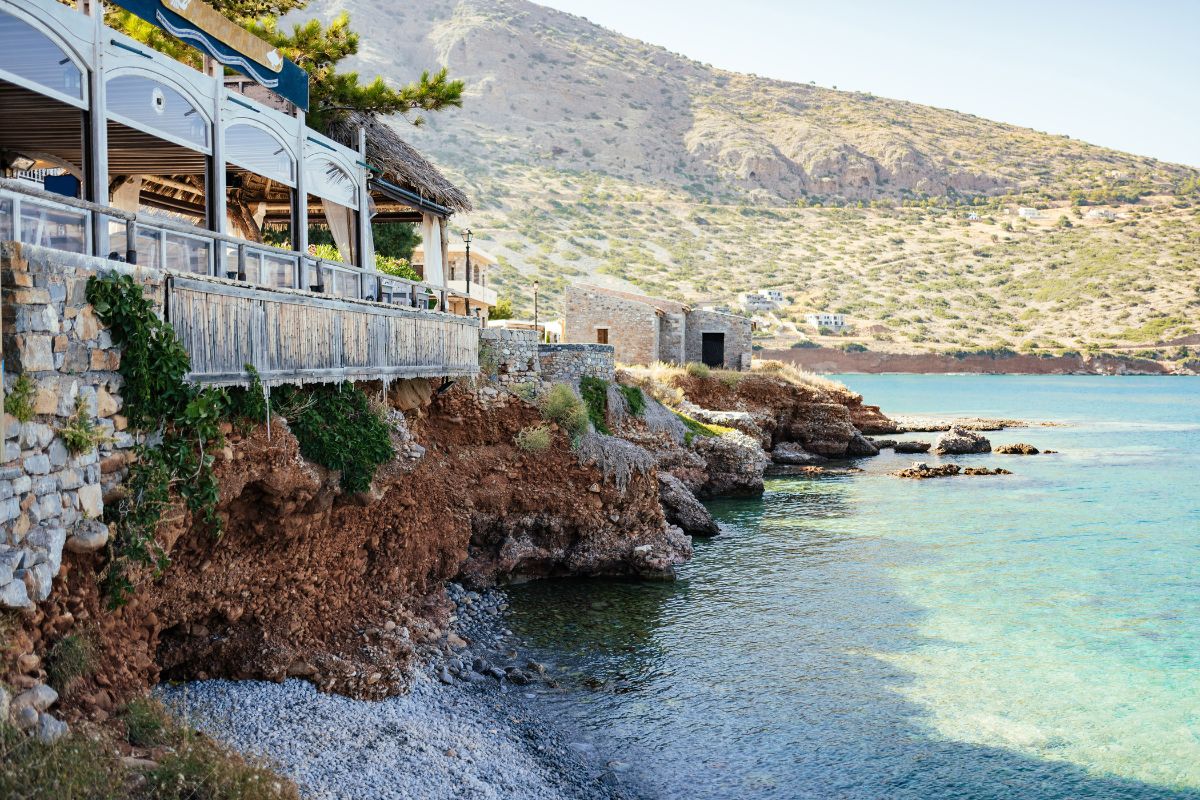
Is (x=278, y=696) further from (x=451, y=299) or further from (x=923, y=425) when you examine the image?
(x=923, y=425)

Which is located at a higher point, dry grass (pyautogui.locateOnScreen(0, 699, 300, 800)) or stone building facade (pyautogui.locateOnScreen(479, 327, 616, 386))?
stone building facade (pyautogui.locateOnScreen(479, 327, 616, 386))

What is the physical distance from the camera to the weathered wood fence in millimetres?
10141

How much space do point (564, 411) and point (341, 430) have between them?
27.4 feet

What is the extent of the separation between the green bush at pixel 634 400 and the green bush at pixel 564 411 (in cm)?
574

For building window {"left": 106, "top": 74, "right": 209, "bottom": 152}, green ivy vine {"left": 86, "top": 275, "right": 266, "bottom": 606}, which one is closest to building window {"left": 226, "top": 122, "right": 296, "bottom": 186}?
building window {"left": 106, "top": 74, "right": 209, "bottom": 152}

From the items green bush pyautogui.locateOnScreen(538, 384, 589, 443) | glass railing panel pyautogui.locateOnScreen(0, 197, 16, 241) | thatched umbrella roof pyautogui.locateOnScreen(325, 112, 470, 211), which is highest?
thatched umbrella roof pyautogui.locateOnScreen(325, 112, 470, 211)

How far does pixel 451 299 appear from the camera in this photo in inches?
1548

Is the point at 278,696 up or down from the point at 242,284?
down

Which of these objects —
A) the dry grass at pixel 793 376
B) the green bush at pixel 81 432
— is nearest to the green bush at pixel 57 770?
the green bush at pixel 81 432

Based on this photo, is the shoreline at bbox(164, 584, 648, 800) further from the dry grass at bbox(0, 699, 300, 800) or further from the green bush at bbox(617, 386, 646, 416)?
the green bush at bbox(617, 386, 646, 416)

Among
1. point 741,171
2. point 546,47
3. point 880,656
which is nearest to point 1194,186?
point 741,171

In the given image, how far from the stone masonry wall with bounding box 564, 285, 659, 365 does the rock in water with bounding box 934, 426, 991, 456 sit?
48.2 ft

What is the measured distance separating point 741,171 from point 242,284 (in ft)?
415

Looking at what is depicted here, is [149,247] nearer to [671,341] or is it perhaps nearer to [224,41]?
[224,41]
